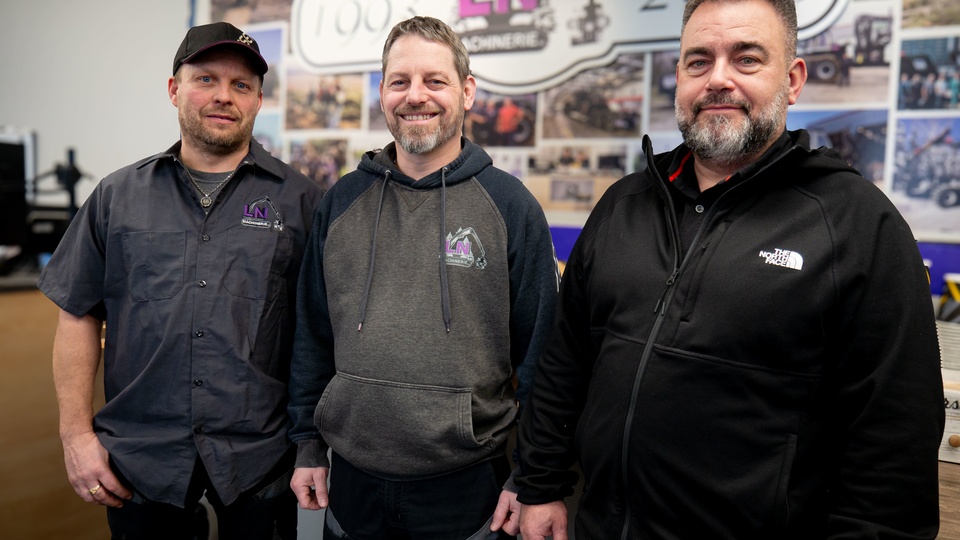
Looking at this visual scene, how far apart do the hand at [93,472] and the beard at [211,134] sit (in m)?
0.71

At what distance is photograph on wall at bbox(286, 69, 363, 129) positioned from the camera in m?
2.85

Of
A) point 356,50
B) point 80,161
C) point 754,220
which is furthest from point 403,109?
point 80,161

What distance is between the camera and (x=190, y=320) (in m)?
1.42

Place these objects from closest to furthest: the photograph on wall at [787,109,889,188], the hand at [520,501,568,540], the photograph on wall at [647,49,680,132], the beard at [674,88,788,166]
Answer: the beard at [674,88,788,166], the hand at [520,501,568,540], the photograph on wall at [787,109,889,188], the photograph on wall at [647,49,680,132]

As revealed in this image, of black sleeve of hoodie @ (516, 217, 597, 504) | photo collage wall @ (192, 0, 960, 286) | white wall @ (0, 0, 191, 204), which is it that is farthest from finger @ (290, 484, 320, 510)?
white wall @ (0, 0, 191, 204)

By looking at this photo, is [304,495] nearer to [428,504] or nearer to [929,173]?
[428,504]

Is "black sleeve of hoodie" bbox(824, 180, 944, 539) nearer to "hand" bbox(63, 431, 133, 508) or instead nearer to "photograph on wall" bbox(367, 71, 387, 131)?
"hand" bbox(63, 431, 133, 508)

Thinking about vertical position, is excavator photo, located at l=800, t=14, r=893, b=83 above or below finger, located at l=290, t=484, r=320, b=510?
above

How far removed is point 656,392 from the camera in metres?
1.03

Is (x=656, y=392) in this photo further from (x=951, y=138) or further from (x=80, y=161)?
(x=80, y=161)

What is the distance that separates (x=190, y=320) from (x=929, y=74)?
6.99 feet

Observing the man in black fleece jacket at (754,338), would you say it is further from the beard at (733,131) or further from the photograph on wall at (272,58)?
the photograph on wall at (272,58)

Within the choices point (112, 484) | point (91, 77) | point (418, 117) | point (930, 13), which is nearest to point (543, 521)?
point (418, 117)

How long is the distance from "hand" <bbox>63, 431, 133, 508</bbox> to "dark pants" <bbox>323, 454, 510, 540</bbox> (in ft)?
1.84
